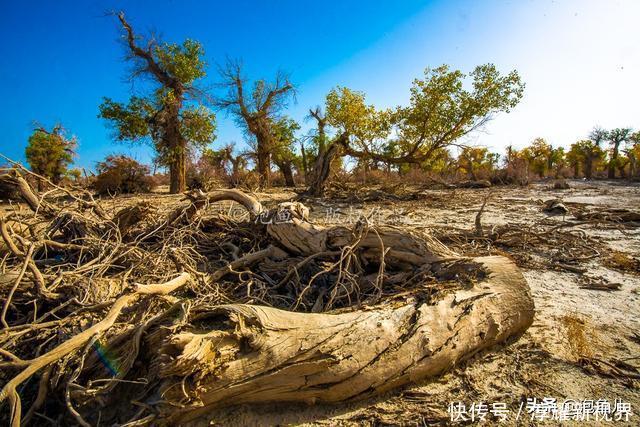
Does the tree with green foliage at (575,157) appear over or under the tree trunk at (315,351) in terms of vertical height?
over

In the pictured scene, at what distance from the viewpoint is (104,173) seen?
546 inches

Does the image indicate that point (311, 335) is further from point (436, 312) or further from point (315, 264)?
point (315, 264)

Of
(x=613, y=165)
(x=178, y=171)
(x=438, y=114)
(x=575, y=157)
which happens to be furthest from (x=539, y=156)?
(x=178, y=171)

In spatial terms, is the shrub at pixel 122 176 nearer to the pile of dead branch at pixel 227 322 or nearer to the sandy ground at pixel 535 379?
the pile of dead branch at pixel 227 322

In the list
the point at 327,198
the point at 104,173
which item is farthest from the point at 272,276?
the point at 104,173

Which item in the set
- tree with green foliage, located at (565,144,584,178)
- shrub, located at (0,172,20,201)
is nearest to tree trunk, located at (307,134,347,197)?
shrub, located at (0,172,20,201)

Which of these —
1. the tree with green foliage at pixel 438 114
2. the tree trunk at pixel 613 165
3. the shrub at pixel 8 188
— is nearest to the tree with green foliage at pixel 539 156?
the tree trunk at pixel 613 165

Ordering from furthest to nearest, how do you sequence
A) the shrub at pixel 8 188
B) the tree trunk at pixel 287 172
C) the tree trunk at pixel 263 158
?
the tree trunk at pixel 287 172
the tree trunk at pixel 263 158
the shrub at pixel 8 188

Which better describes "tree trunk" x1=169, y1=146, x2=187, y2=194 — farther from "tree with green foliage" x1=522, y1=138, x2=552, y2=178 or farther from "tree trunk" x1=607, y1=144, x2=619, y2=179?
"tree with green foliage" x1=522, y1=138, x2=552, y2=178

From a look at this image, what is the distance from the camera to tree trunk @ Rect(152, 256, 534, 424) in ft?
4.91

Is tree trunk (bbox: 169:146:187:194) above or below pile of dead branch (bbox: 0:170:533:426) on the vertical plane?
above

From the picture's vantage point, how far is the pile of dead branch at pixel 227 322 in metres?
1.53

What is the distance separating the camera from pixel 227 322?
1.71 m

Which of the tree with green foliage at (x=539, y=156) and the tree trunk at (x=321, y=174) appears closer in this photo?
the tree trunk at (x=321, y=174)
